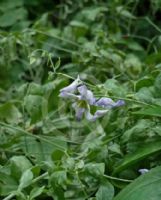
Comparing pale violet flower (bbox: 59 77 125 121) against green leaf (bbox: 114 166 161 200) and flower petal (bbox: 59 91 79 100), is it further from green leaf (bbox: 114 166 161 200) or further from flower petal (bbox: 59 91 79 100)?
green leaf (bbox: 114 166 161 200)

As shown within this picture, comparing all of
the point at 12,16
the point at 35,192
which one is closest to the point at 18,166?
the point at 35,192

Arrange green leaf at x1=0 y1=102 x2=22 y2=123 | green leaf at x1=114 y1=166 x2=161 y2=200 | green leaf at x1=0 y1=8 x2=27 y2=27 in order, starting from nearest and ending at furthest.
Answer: green leaf at x1=114 y1=166 x2=161 y2=200 → green leaf at x1=0 y1=102 x2=22 y2=123 → green leaf at x1=0 y1=8 x2=27 y2=27

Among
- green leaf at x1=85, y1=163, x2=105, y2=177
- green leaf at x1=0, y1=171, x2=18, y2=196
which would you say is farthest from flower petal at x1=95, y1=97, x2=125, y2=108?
green leaf at x1=0, y1=171, x2=18, y2=196

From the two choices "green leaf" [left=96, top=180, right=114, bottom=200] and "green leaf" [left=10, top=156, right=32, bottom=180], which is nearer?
"green leaf" [left=96, top=180, right=114, bottom=200]

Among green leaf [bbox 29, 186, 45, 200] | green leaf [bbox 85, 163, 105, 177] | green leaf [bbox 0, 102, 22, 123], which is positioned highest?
green leaf [bbox 85, 163, 105, 177]

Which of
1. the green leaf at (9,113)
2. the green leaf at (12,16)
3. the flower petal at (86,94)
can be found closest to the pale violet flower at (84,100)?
the flower petal at (86,94)

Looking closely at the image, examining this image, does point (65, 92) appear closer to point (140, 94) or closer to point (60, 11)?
point (140, 94)
